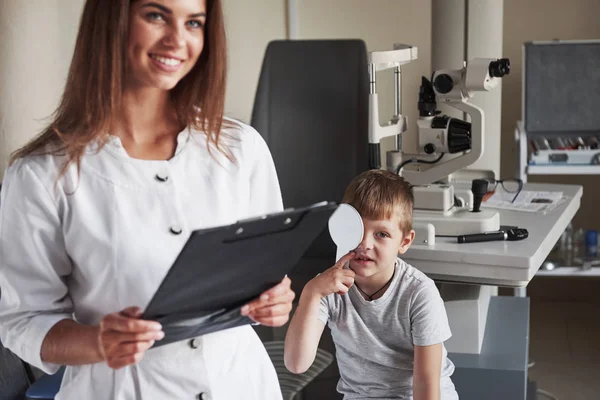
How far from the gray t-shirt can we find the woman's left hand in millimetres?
558

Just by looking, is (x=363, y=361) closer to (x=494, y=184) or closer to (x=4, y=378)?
(x=4, y=378)

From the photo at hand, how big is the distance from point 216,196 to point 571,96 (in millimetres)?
2501

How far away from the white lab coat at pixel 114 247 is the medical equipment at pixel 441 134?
39.8 inches

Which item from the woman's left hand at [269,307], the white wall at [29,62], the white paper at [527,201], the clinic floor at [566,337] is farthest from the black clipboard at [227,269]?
the clinic floor at [566,337]

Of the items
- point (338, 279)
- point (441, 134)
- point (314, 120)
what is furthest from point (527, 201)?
point (338, 279)

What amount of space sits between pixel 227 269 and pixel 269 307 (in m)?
0.12

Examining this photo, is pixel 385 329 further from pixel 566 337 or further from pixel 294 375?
pixel 566 337

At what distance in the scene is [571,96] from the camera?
11.1 feet

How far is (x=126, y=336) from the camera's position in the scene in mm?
1048

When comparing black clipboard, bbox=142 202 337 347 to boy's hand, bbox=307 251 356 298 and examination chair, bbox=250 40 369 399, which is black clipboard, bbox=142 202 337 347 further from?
examination chair, bbox=250 40 369 399

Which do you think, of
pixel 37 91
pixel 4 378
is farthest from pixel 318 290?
pixel 37 91

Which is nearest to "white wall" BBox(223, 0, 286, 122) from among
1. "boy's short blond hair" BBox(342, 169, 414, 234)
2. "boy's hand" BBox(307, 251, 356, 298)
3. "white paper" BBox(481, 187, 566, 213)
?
"white paper" BBox(481, 187, 566, 213)


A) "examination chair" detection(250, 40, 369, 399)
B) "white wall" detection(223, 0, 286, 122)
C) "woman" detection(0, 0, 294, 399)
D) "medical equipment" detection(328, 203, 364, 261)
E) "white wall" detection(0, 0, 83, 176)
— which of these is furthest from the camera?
"white wall" detection(223, 0, 286, 122)

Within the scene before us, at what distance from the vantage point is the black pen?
2.11 meters
